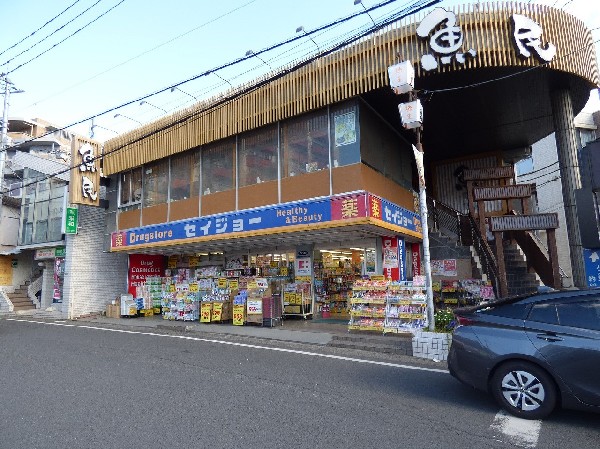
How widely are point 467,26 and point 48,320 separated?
61.1 ft

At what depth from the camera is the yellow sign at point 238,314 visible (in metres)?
12.9

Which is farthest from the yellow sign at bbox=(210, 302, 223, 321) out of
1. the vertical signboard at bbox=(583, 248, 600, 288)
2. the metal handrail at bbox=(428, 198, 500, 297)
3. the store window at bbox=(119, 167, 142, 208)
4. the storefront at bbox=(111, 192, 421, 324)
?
the vertical signboard at bbox=(583, 248, 600, 288)

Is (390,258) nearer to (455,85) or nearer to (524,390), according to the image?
(455,85)

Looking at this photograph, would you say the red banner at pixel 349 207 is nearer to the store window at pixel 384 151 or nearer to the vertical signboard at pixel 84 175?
the store window at pixel 384 151

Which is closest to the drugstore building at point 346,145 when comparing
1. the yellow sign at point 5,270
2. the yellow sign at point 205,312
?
the yellow sign at point 205,312

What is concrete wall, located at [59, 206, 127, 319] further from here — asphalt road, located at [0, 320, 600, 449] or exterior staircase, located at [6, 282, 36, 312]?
asphalt road, located at [0, 320, 600, 449]

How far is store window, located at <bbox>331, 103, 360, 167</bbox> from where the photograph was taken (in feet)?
36.2

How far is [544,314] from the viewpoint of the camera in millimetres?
4805

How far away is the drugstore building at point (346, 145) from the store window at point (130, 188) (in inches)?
2.9

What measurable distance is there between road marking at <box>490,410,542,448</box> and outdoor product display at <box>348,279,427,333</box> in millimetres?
4819

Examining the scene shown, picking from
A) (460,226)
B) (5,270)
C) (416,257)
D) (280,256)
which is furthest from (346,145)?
(5,270)

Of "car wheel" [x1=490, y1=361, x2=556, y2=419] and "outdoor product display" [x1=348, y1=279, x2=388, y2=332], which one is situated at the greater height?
"outdoor product display" [x1=348, y1=279, x2=388, y2=332]

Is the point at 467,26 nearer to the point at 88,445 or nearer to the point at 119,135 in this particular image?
the point at 88,445

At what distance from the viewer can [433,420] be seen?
4.61 m
